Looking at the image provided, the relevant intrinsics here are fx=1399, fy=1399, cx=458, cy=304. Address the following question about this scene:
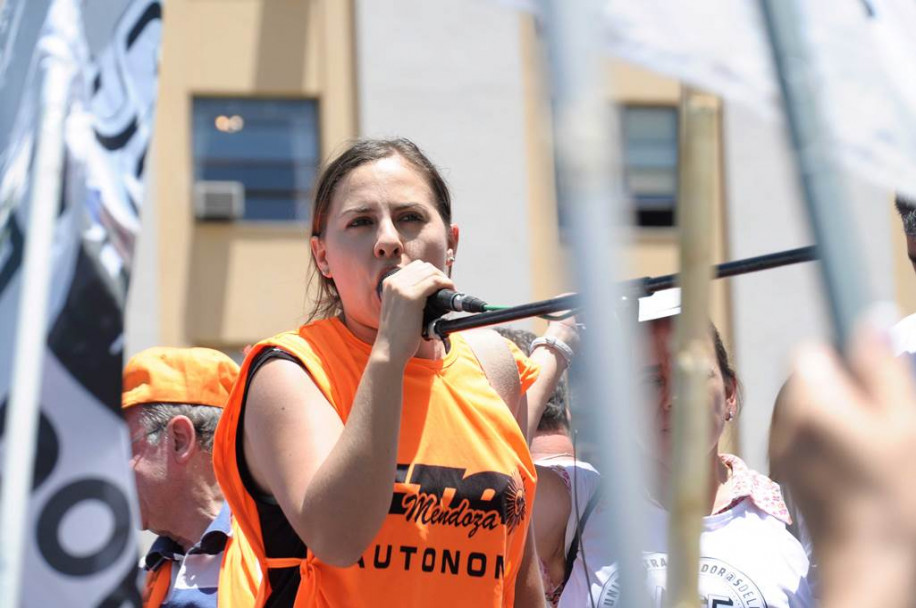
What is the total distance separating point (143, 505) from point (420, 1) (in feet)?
31.4

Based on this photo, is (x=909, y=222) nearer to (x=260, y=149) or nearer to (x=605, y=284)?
(x=605, y=284)

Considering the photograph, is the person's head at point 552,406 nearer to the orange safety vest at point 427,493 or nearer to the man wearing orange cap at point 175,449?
the man wearing orange cap at point 175,449

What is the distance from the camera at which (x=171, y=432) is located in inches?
127

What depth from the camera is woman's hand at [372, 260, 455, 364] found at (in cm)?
195

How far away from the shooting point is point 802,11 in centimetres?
103

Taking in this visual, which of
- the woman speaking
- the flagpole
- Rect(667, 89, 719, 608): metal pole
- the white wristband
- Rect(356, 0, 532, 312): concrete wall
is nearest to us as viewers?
Rect(667, 89, 719, 608): metal pole

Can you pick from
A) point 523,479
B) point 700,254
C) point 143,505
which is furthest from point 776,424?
point 143,505

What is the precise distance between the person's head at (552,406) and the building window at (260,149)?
873 cm

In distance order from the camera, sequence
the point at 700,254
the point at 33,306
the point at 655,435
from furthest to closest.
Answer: the point at 655,435 < the point at 33,306 < the point at 700,254

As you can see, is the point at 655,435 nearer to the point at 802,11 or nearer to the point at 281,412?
the point at 281,412

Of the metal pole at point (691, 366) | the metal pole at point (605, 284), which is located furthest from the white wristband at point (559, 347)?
the metal pole at point (605, 284)

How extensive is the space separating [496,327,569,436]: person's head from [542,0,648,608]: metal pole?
2.49 metres

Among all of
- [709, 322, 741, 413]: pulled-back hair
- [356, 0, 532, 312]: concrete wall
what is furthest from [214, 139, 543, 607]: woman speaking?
[356, 0, 532, 312]: concrete wall

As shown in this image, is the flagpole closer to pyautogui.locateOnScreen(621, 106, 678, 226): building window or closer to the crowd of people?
the crowd of people
